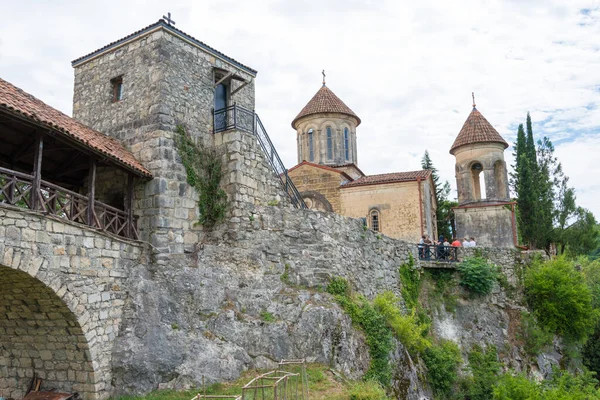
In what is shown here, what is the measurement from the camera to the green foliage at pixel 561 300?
18969mm

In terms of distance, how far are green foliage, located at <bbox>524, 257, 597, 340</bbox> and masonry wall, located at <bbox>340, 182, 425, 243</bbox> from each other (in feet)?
16.6

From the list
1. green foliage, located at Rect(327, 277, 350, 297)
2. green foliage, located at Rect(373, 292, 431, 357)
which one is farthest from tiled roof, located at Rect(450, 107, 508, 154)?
green foliage, located at Rect(327, 277, 350, 297)

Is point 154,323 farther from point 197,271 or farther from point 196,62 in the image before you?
point 196,62

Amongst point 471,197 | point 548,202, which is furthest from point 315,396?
point 548,202

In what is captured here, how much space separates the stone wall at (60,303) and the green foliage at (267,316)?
3.21 meters

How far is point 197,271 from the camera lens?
463 inches

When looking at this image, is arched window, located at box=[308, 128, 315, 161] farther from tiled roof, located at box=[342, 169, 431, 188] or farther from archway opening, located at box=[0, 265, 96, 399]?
archway opening, located at box=[0, 265, 96, 399]

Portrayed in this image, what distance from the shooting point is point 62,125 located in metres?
9.69

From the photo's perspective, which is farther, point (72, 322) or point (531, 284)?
point (531, 284)

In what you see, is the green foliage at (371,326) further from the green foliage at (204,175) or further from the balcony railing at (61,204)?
the balcony railing at (61,204)

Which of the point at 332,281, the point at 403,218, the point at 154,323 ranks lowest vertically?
the point at 154,323

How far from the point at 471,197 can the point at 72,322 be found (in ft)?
65.2

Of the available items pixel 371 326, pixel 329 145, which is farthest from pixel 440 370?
pixel 329 145

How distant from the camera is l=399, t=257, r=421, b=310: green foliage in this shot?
56.2 ft
